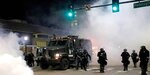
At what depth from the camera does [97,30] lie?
→ 4381 cm

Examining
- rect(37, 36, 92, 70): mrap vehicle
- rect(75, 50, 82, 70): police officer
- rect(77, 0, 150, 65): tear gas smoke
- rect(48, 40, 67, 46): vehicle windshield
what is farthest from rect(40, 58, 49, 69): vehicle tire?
rect(77, 0, 150, 65): tear gas smoke

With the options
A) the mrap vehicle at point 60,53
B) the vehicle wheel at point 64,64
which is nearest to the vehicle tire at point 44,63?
the mrap vehicle at point 60,53

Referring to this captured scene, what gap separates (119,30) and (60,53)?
19.4 meters

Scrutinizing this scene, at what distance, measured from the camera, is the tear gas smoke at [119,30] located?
40700 millimetres

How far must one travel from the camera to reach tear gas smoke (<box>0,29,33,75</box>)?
29.0 ft

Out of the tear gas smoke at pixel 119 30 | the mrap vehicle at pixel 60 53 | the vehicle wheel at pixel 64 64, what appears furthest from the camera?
the tear gas smoke at pixel 119 30

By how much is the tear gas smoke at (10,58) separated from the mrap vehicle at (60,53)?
15.5 metres

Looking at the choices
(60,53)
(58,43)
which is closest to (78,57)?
(60,53)

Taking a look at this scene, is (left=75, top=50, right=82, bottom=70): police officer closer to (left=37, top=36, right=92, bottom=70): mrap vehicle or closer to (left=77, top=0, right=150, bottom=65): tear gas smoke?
(left=37, top=36, right=92, bottom=70): mrap vehicle

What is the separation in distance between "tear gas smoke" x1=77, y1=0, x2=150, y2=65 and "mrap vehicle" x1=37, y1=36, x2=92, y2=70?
511 inches

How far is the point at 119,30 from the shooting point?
43.0 meters

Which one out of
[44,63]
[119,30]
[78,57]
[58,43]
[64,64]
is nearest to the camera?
[78,57]

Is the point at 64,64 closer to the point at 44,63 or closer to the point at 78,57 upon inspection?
the point at 78,57

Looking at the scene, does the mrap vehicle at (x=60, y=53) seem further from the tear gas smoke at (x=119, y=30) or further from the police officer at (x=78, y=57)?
the tear gas smoke at (x=119, y=30)
